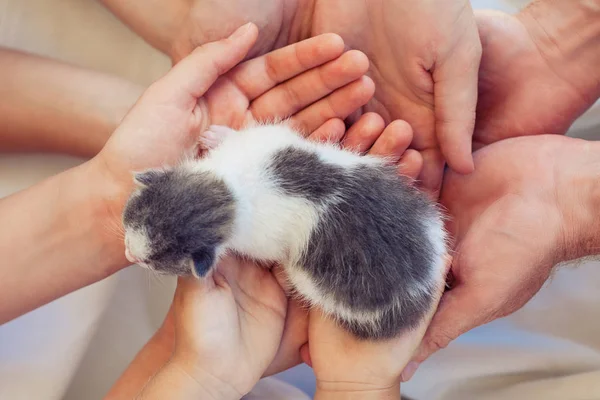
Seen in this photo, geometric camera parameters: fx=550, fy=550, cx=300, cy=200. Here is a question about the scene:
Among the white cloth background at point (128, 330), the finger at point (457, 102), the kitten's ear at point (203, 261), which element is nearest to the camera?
the kitten's ear at point (203, 261)

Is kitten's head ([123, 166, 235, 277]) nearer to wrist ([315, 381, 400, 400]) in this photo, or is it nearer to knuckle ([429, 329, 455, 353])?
wrist ([315, 381, 400, 400])

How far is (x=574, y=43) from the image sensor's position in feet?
5.40

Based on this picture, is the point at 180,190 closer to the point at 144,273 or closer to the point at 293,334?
the point at 293,334

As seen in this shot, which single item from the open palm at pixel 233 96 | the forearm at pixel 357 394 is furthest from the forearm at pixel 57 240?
the forearm at pixel 357 394

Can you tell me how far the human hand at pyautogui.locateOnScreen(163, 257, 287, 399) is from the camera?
1.31m

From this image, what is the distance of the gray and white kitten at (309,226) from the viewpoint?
4.12 feet

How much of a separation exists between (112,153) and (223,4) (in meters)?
0.51

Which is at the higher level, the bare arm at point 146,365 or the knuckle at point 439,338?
the bare arm at point 146,365

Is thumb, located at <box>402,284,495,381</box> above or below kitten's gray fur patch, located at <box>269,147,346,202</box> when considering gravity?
below

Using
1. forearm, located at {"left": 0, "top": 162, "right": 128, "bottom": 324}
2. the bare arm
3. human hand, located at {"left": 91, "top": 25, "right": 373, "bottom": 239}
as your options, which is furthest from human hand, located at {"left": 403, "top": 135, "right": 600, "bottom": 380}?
forearm, located at {"left": 0, "top": 162, "right": 128, "bottom": 324}

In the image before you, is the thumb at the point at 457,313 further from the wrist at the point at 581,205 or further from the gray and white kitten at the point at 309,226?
the wrist at the point at 581,205

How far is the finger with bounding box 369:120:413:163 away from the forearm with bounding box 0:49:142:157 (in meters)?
0.86

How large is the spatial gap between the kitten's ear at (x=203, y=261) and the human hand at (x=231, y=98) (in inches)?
13.6

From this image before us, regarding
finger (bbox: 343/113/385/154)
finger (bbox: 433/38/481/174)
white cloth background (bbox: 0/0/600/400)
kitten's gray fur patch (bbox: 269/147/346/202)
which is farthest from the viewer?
white cloth background (bbox: 0/0/600/400)
